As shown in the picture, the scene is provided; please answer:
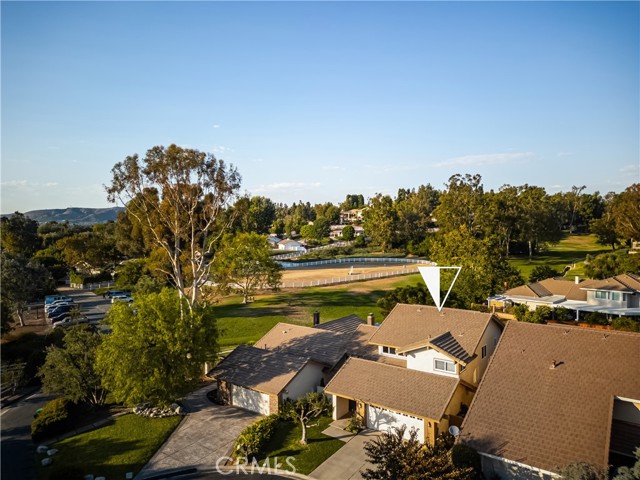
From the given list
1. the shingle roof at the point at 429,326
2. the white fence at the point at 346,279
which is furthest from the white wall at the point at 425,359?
the white fence at the point at 346,279

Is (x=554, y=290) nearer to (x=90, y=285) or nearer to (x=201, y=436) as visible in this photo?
(x=201, y=436)

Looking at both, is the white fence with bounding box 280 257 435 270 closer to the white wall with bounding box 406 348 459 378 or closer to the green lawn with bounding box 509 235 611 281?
the green lawn with bounding box 509 235 611 281

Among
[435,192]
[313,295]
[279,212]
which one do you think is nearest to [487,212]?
[313,295]

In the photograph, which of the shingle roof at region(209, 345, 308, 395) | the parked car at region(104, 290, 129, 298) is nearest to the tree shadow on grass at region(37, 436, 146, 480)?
the shingle roof at region(209, 345, 308, 395)

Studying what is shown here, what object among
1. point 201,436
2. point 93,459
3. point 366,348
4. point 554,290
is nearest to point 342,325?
point 366,348

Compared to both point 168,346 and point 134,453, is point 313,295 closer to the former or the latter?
point 168,346

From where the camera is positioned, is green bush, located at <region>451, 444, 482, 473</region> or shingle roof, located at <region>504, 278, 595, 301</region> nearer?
green bush, located at <region>451, 444, 482, 473</region>
